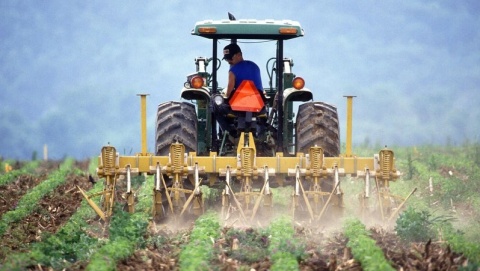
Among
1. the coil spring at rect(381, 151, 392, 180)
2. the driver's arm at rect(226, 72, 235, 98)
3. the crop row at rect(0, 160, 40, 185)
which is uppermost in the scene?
the driver's arm at rect(226, 72, 235, 98)

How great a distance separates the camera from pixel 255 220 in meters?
14.2

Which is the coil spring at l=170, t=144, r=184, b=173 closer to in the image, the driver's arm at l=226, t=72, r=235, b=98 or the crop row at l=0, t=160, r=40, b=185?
the driver's arm at l=226, t=72, r=235, b=98

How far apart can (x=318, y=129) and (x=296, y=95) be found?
550 millimetres

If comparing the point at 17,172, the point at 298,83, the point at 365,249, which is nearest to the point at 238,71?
the point at 298,83

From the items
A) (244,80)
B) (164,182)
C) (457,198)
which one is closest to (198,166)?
(164,182)

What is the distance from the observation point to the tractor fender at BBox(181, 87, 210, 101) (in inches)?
608

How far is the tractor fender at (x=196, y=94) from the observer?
15443mm

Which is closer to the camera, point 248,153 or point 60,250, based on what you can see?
point 60,250

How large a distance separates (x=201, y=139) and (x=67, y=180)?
576cm

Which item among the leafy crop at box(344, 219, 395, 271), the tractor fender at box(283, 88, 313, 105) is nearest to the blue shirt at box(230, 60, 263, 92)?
the tractor fender at box(283, 88, 313, 105)

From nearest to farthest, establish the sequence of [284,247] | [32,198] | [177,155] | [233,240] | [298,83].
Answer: [284,247], [233,240], [177,155], [298,83], [32,198]

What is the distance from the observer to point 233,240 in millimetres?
12625

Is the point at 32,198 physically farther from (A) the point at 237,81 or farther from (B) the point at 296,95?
(B) the point at 296,95

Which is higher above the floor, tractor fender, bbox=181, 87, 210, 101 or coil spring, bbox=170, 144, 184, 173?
tractor fender, bbox=181, 87, 210, 101
